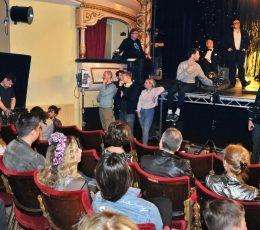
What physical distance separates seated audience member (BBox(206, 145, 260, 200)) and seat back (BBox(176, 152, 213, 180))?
98 centimetres

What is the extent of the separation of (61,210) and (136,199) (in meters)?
0.79

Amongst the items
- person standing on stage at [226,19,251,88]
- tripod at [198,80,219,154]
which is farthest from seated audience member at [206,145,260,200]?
person standing on stage at [226,19,251,88]

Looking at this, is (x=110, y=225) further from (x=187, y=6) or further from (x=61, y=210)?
(x=187, y=6)

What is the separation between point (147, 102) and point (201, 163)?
12.0 feet

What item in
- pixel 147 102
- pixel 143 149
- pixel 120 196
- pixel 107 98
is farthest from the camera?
pixel 107 98

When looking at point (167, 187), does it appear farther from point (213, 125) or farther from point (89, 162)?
point (213, 125)

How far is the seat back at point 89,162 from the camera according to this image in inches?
167

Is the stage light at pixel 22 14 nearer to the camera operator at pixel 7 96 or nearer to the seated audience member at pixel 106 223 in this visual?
the camera operator at pixel 7 96

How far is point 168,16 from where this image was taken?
11359mm

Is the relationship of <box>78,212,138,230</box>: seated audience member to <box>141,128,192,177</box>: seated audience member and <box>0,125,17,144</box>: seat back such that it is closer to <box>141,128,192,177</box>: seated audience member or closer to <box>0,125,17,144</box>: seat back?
<box>141,128,192,177</box>: seated audience member

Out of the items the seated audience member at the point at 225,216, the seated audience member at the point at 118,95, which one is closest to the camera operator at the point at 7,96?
the seated audience member at the point at 118,95

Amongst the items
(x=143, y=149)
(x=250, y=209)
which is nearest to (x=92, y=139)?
(x=143, y=149)

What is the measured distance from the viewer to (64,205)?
2.90 meters

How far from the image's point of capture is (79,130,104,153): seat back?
545 cm
